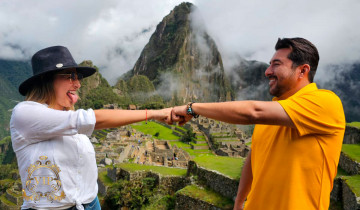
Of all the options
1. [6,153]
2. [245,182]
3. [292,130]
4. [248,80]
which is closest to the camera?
[292,130]

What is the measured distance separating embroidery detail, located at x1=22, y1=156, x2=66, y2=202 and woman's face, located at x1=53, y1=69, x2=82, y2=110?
432 mm

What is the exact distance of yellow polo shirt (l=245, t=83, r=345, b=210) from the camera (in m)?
1.56

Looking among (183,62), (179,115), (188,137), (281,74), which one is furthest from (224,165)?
(183,62)

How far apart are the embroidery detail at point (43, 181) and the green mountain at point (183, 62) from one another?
11239 centimetres

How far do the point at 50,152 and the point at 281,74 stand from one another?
1724 millimetres

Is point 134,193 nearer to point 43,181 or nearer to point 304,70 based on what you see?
point 43,181

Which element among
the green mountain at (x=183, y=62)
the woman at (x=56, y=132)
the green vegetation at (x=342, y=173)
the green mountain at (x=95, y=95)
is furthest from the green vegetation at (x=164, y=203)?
the green mountain at (x=183, y=62)

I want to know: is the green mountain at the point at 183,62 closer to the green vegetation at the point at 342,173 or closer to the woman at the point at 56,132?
the green vegetation at the point at 342,173

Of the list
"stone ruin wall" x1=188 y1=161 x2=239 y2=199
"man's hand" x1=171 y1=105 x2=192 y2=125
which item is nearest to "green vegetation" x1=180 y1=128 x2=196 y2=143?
"stone ruin wall" x1=188 y1=161 x2=239 y2=199

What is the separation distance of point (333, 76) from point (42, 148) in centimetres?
4952

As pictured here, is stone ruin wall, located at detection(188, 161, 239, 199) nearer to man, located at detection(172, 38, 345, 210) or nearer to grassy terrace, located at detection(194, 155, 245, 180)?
grassy terrace, located at detection(194, 155, 245, 180)

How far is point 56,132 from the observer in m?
1.64

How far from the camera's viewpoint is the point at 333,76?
141 ft

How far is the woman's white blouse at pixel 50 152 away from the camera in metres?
1.64
